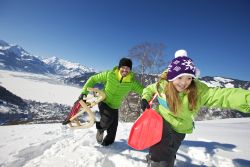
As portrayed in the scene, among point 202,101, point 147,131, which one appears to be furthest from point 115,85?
point 202,101

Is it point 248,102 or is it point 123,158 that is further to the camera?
point 123,158

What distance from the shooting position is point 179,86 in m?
3.46

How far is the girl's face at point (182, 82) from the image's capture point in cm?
343

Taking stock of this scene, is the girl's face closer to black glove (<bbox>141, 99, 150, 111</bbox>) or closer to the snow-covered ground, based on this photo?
black glove (<bbox>141, 99, 150, 111</bbox>)

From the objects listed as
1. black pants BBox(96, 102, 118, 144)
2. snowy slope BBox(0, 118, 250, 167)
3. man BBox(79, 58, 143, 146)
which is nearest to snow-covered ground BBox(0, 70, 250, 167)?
snowy slope BBox(0, 118, 250, 167)

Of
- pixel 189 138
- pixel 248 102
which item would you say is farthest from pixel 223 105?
pixel 189 138

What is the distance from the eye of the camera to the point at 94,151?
588 centimetres

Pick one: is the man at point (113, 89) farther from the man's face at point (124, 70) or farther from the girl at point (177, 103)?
the girl at point (177, 103)

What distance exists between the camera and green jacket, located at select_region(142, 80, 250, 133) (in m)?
2.75

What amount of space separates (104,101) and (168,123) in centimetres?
300

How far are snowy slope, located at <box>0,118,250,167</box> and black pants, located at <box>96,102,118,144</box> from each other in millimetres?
275

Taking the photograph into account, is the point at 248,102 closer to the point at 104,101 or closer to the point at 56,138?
the point at 104,101

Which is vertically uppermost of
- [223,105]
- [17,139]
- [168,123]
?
[223,105]

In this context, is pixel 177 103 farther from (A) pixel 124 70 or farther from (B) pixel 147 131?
(A) pixel 124 70
